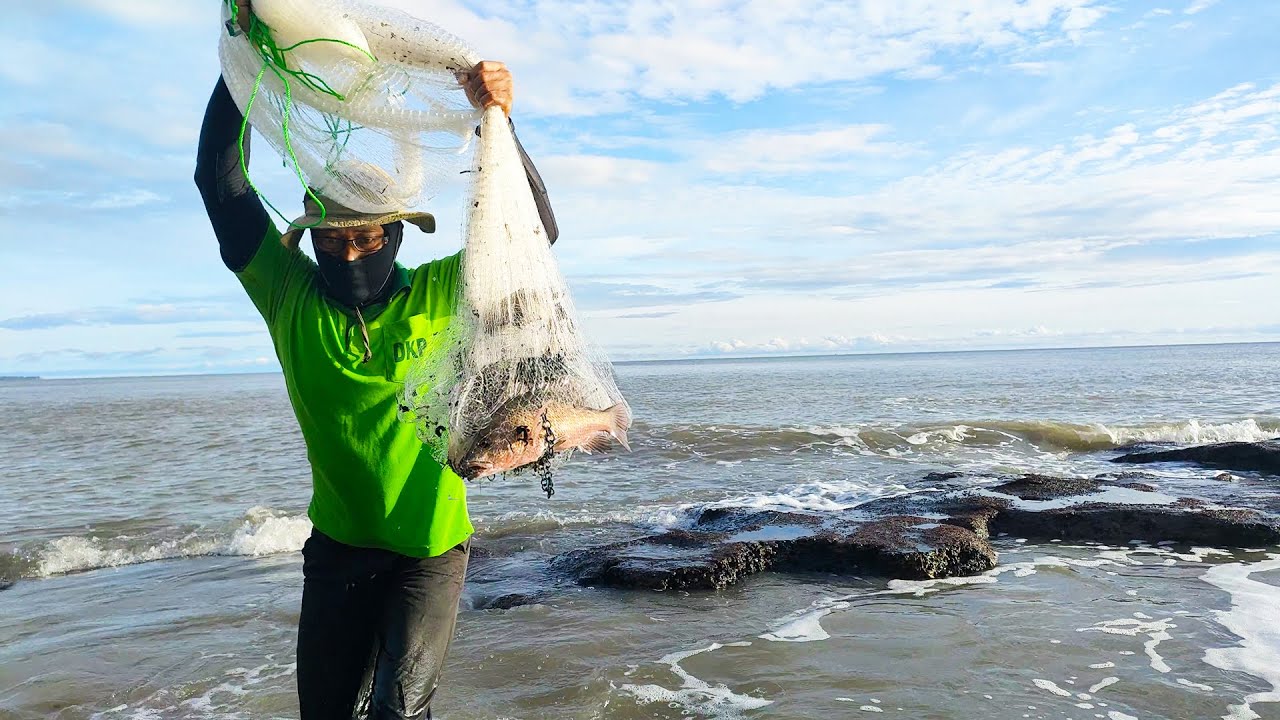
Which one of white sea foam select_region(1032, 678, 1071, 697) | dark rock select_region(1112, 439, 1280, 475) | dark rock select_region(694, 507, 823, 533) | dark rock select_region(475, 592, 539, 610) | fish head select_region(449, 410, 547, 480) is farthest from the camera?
dark rock select_region(1112, 439, 1280, 475)

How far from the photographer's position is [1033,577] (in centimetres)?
646

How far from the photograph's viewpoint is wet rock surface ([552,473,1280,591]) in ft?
21.8

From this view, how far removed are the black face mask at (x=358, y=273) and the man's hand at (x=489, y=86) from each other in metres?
0.48

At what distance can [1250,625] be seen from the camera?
5.22 metres

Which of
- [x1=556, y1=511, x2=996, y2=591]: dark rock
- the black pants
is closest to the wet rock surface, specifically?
[x1=556, y1=511, x2=996, y2=591]: dark rock

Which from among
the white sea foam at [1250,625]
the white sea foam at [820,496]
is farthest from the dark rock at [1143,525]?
the white sea foam at [820,496]

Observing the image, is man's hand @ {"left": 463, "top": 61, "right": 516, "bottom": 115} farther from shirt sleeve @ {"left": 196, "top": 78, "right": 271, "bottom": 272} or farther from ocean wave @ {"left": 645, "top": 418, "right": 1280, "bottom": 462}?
ocean wave @ {"left": 645, "top": 418, "right": 1280, "bottom": 462}

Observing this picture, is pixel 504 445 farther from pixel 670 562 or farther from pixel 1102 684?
pixel 670 562

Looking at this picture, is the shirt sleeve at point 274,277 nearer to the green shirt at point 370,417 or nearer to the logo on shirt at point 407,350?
the green shirt at point 370,417

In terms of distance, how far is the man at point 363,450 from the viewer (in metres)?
2.58

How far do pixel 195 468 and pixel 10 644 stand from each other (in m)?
10.2

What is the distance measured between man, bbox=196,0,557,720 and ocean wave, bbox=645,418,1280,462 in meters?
14.0

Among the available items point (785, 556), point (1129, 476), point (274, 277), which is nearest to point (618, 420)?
point (274, 277)

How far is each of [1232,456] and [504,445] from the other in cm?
1419
